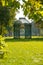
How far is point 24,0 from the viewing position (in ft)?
12.3

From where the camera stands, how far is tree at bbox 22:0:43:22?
3528 millimetres

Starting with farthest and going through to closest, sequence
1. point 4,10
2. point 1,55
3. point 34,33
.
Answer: point 34,33
point 4,10
point 1,55

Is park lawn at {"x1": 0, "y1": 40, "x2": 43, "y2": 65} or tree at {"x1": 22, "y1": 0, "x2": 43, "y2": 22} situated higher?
tree at {"x1": 22, "y1": 0, "x2": 43, "y2": 22}

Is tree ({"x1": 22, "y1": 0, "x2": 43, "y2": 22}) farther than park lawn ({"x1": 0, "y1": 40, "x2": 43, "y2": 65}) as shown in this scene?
No

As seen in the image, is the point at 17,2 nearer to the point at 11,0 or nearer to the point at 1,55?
the point at 11,0

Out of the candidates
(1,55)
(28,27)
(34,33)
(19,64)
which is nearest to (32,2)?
(19,64)

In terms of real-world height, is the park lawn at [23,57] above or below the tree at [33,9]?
below

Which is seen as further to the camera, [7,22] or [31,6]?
[7,22]

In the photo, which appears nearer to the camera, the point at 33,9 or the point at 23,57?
the point at 33,9

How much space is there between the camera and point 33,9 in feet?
12.2

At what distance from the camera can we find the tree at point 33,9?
3.53 m

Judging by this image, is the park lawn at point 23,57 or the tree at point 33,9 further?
the park lawn at point 23,57

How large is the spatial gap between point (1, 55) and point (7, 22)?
3383cm

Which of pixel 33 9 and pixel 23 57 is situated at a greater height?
pixel 33 9
